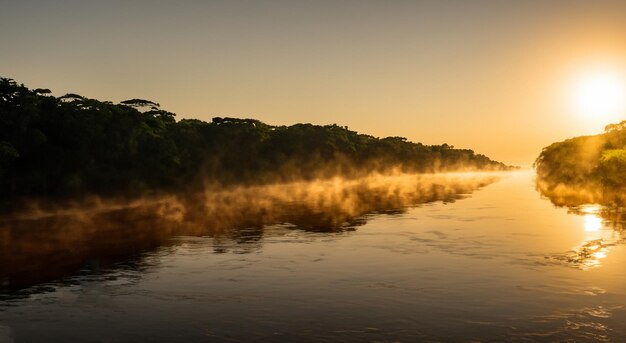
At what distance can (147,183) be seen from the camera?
233 ft

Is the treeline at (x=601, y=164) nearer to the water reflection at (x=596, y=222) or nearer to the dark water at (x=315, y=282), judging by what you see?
the water reflection at (x=596, y=222)

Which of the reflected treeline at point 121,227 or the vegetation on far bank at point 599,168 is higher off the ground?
the vegetation on far bank at point 599,168

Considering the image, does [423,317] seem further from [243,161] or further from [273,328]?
[243,161]

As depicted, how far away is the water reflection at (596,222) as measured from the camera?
25031 millimetres

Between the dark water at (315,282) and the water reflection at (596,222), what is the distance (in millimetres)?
166

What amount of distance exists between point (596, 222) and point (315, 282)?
26170 millimetres

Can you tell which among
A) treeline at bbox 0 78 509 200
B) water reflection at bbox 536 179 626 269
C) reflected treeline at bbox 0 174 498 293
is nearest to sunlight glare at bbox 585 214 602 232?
water reflection at bbox 536 179 626 269

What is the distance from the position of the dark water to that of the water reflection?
166 millimetres

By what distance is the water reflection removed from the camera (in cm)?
2503

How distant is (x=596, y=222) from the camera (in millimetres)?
38344

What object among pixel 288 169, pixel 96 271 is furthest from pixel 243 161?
pixel 96 271

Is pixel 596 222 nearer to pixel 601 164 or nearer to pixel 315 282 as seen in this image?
pixel 601 164

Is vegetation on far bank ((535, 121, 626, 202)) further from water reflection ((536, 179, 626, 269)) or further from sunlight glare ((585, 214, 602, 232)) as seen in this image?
sunlight glare ((585, 214, 602, 232))

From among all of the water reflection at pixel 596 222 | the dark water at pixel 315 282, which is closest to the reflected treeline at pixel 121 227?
the dark water at pixel 315 282
